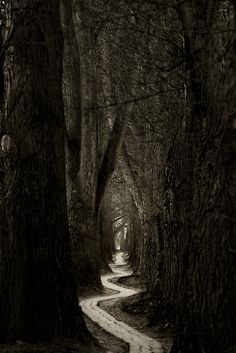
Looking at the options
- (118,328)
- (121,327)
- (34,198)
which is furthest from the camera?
(121,327)

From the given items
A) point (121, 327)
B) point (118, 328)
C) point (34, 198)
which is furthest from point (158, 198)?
point (34, 198)

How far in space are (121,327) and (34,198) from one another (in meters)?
3.48

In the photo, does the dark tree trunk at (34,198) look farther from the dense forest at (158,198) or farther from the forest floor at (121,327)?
the forest floor at (121,327)

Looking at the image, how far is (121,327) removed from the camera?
9.73 meters

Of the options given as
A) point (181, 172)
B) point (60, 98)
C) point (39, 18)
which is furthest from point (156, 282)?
point (39, 18)

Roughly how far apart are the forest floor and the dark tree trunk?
993mm

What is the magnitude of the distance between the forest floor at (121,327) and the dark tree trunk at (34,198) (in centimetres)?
99

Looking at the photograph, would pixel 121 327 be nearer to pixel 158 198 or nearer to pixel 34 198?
pixel 158 198

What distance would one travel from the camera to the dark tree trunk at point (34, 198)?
7.14 metres

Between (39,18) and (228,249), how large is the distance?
12.7 ft

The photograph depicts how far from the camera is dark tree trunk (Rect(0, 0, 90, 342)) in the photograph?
7.14m

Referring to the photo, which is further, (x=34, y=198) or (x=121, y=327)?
(x=121, y=327)

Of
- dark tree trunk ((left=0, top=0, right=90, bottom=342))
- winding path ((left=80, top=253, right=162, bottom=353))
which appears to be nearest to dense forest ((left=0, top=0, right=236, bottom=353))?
dark tree trunk ((left=0, top=0, right=90, bottom=342))

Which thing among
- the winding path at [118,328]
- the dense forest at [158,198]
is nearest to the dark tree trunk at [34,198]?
the dense forest at [158,198]
